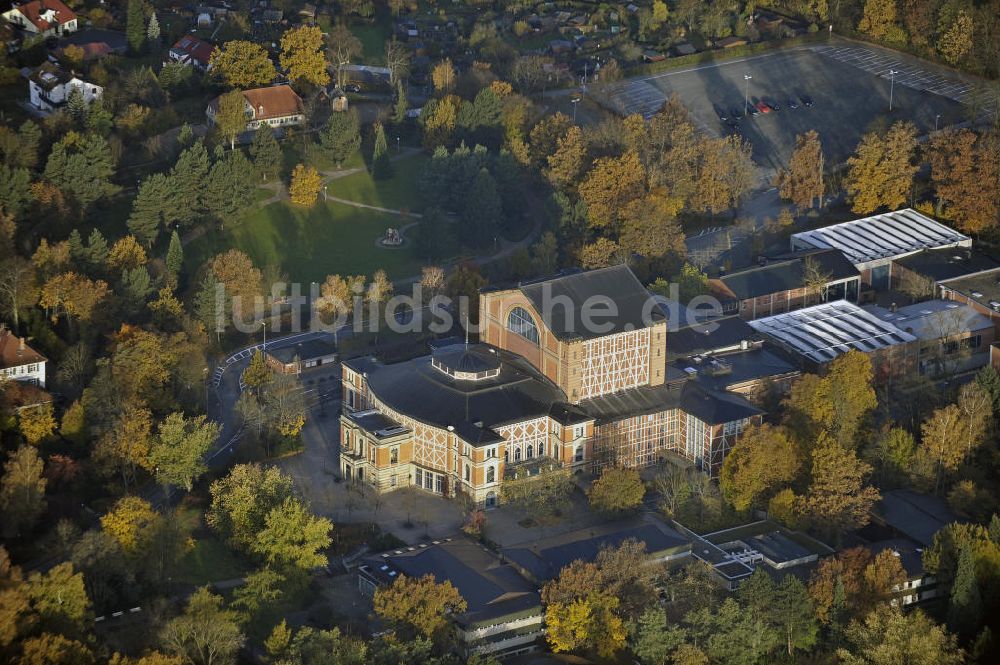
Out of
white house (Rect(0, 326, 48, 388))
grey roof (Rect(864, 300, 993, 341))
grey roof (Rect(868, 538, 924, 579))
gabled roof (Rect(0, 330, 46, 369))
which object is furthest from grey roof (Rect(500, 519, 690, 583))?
gabled roof (Rect(0, 330, 46, 369))

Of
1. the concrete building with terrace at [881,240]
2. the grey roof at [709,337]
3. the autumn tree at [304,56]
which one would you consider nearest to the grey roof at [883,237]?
the concrete building with terrace at [881,240]

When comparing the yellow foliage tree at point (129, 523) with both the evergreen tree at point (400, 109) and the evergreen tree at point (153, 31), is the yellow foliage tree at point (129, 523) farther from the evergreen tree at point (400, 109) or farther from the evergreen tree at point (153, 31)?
the evergreen tree at point (153, 31)

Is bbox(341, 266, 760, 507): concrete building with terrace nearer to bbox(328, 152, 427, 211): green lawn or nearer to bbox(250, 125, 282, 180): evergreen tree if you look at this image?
bbox(328, 152, 427, 211): green lawn

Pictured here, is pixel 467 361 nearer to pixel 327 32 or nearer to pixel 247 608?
pixel 247 608

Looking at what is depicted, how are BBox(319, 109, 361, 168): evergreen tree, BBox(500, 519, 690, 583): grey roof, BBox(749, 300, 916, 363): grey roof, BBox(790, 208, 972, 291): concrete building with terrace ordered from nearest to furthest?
BBox(500, 519, 690, 583): grey roof
BBox(749, 300, 916, 363): grey roof
BBox(790, 208, 972, 291): concrete building with terrace
BBox(319, 109, 361, 168): evergreen tree

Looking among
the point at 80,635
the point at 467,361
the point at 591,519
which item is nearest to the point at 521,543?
the point at 591,519

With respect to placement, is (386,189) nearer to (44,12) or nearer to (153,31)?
(153,31)
